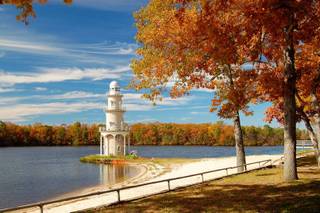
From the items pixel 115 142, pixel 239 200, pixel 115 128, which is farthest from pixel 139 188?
pixel 115 142

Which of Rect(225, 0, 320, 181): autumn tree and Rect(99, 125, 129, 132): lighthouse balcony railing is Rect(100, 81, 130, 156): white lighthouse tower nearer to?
Rect(99, 125, 129, 132): lighthouse balcony railing

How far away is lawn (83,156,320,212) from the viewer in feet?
47.4

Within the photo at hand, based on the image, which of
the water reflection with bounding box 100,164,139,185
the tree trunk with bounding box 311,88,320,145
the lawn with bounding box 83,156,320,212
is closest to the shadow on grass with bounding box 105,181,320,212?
the lawn with bounding box 83,156,320,212

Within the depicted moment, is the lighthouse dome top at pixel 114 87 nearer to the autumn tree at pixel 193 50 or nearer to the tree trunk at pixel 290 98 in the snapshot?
the autumn tree at pixel 193 50

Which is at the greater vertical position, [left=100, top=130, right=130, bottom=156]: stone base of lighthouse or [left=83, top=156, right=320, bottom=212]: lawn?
[left=100, top=130, right=130, bottom=156]: stone base of lighthouse

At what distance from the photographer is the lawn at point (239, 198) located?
14453 mm

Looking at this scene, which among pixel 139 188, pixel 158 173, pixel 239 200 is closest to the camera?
pixel 239 200

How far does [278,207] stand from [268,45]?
10.2 metres

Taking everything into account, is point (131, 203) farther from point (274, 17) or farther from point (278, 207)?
point (274, 17)

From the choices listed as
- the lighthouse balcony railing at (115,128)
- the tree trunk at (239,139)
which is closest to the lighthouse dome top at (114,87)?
the lighthouse balcony railing at (115,128)

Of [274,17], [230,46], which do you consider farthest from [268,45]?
[274,17]

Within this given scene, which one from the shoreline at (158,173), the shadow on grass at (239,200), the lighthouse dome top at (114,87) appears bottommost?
the shoreline at (158,173)

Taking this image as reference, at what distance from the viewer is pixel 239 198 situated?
54.2 ft

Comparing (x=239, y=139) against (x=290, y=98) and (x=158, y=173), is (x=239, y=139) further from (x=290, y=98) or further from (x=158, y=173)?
(x=158, y=173)
